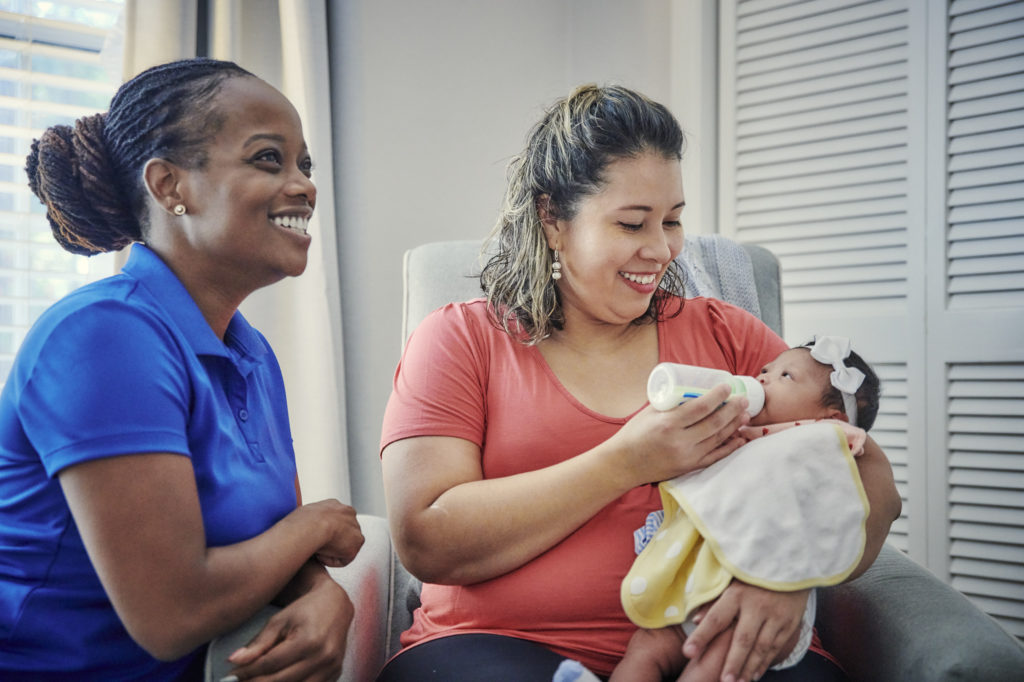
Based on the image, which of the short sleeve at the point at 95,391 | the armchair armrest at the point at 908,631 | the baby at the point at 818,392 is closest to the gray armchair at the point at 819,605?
the armchair armrest at the point at 908,631

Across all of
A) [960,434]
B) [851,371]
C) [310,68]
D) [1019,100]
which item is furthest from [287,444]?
[1019,100]

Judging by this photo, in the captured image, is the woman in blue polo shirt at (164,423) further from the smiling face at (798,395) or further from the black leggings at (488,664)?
the smiling face at (798,395)

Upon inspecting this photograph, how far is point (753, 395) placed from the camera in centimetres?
109

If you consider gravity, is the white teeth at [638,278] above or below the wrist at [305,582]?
above

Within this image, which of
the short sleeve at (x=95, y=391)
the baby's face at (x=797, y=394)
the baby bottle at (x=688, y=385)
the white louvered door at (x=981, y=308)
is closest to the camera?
the short sleeve at (x=95, y=391)

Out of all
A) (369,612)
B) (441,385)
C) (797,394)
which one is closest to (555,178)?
(441,385)

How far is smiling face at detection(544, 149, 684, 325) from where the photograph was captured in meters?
1.15

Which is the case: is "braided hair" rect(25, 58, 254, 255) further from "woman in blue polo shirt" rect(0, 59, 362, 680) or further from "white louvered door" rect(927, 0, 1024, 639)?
"white louvered door" rect(927, 0, 1024, 639)

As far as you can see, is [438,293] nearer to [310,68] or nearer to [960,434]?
[310,68]

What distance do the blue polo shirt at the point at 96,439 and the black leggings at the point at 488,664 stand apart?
0.88 feet

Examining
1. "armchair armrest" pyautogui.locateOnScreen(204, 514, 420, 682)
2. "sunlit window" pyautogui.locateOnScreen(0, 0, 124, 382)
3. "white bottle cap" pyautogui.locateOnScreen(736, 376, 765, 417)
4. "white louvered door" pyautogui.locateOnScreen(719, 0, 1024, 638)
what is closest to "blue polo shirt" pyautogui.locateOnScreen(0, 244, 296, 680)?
"armchair armrest" pyautogui.locateOnScreen(204, 514, 420, 682)

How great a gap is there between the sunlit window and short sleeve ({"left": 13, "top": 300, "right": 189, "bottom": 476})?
1.09 metres

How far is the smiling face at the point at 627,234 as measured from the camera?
3.78 feet

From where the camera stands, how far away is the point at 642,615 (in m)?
0.99
